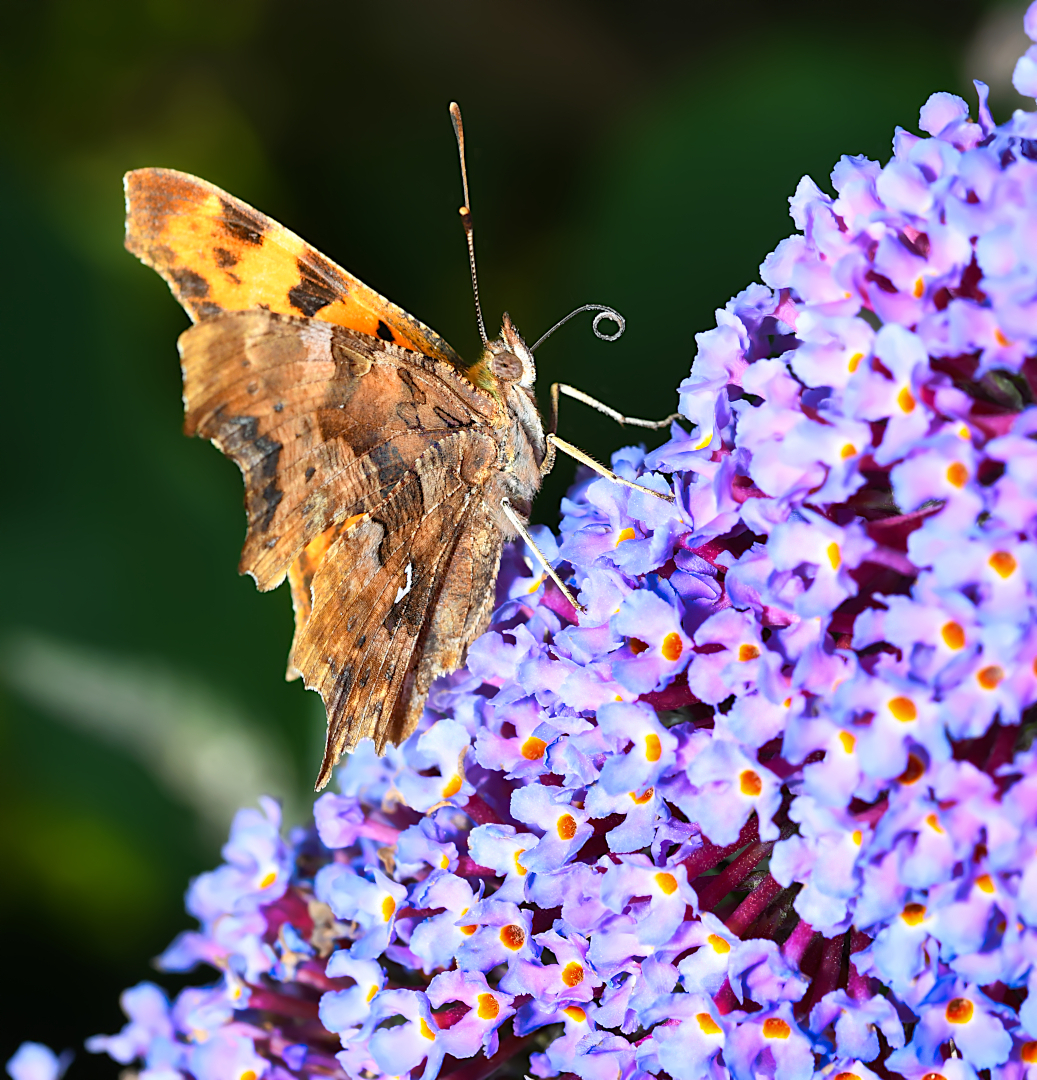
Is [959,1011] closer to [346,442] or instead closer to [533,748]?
[533,748]

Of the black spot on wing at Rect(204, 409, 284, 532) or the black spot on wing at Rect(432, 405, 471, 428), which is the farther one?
the black spot on wing at Rect(432, 405, 471, 428)

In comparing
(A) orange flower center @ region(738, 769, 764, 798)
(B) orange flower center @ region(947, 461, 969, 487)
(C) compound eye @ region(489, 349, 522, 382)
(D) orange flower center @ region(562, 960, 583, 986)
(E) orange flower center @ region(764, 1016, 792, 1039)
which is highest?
(C) compound eye @ region(489, 349, 522, 382)

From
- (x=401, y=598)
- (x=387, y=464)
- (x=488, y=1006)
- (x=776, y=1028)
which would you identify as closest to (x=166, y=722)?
(x=401, y=598)

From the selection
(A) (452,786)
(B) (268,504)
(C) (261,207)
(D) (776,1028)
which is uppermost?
(C) (261,207)

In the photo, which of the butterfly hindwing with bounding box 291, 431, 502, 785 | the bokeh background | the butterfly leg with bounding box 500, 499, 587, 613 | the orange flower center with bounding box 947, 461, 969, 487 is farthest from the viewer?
the bokeh background

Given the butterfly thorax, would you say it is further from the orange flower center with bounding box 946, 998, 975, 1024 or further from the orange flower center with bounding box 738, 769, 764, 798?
the orange flower center with bounding box 946, 998, 975, 1024

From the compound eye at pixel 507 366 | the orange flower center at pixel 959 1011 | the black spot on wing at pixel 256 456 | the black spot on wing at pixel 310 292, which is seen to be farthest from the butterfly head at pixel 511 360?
the orange flower center at pixel 959 1011

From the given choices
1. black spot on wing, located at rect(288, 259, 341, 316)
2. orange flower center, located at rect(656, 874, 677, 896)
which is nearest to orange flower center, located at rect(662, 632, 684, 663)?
orange flower center, located at rect(656, 874, 677, 896)

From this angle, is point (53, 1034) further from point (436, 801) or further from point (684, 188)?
point (684, 188)
